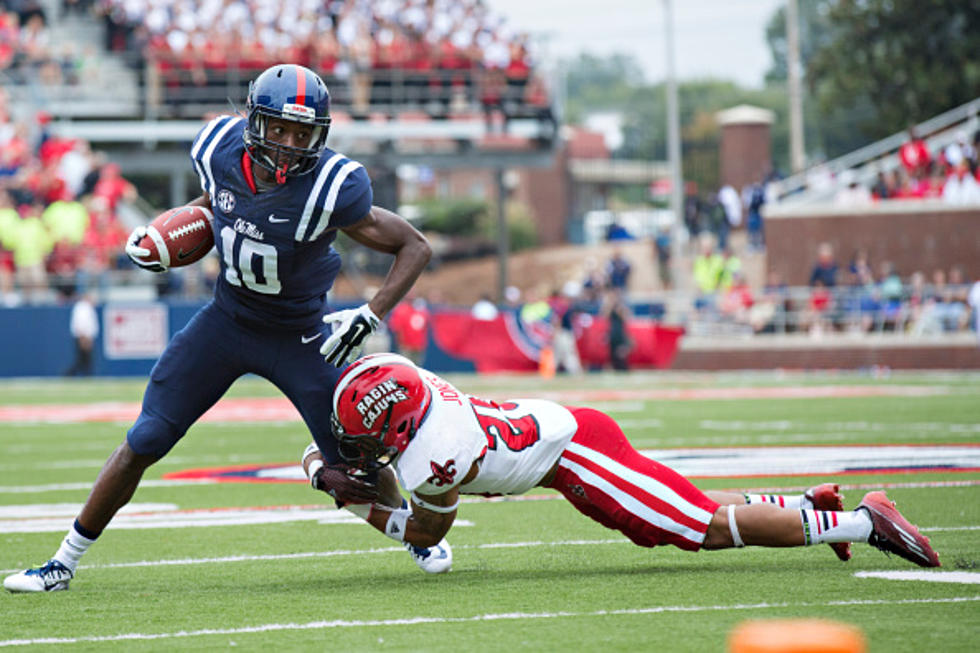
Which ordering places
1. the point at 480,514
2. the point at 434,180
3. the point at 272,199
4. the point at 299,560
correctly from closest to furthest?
the point at 272,199 < the point at 299,560 < the point at 480,514 < the point at 434,180

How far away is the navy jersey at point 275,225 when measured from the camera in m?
5.03

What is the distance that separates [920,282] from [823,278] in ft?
5.34

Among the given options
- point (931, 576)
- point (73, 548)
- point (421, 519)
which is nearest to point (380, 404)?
point (421, 519)

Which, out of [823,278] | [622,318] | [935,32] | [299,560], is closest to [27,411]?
[622,318]

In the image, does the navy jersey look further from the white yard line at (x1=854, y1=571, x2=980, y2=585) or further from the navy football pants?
the white yard line at (x1=854, y1=571, x2=980, y2=585)

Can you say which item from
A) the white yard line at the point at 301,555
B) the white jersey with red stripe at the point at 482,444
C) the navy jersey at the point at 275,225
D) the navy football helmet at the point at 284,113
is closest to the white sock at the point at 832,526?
the white jersey with red stripe at the point at 482,444

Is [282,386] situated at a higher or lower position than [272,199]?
lower

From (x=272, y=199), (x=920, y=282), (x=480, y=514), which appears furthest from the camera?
(x=920, y=282)

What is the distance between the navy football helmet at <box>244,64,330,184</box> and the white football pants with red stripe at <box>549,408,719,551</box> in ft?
4.46

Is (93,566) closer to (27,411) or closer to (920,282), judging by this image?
(27,411)

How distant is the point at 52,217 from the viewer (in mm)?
21922

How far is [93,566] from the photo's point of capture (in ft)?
18.6

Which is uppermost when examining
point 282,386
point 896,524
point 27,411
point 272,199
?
point 272,199

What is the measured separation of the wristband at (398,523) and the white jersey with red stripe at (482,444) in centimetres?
21
